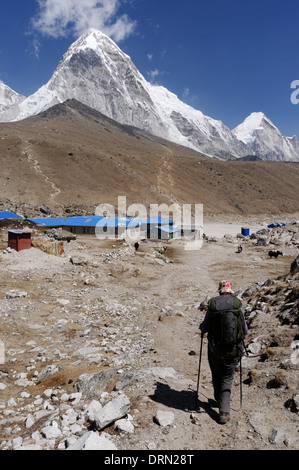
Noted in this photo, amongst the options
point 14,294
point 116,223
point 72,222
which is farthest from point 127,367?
point 72,222

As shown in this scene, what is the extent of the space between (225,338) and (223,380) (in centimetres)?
82

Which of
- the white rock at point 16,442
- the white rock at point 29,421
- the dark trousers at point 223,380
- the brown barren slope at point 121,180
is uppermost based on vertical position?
the brown barren slope at point 121,180

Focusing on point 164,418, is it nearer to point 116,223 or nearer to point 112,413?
point 112,413

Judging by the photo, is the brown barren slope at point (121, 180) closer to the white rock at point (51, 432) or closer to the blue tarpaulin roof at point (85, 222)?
the blue tarpaulin roof at point (85, 222)

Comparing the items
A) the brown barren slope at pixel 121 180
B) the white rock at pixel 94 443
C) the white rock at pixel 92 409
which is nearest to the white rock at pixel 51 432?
the white rock at pixel 92 409

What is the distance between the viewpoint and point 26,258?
24.5 meters

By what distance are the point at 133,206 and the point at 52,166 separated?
104 feet

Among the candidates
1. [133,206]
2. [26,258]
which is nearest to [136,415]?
[26,258]

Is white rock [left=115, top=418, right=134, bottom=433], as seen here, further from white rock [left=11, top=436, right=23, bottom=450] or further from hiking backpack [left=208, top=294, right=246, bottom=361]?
hiking backpack [left=208, top=294, right=246, bottom=361]

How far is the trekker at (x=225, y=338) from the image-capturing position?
19.3 feet

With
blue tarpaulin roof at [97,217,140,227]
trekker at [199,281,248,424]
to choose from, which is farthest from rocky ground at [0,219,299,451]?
blue tarpaulin roof at [97,217,140,227]

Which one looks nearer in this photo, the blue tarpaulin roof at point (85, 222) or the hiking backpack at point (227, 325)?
the hiking backpack at point (227, 325)

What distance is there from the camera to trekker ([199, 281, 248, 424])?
588cm
